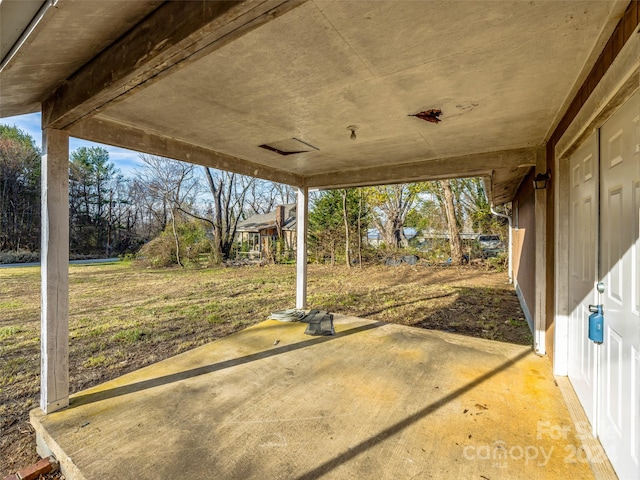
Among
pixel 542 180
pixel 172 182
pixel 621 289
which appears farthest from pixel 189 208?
pixel 621 289

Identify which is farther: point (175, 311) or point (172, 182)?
point (172, 182)

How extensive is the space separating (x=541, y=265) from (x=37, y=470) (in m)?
4.63

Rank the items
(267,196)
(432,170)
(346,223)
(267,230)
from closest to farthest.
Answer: (432,170) → (346,223) → (267,230) → (267,196)

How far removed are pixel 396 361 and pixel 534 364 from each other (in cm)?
142

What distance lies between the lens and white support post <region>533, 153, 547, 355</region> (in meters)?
3.33

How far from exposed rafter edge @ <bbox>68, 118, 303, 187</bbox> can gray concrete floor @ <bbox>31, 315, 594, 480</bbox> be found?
223 centimetres

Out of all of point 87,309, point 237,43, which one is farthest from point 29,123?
point 237,43

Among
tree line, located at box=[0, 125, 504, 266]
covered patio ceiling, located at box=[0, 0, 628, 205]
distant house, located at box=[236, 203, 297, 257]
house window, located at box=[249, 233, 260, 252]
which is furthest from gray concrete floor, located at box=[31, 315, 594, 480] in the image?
house window, located at box=[249, 233, 260, 252]

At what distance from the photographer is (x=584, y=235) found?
2.27 metres

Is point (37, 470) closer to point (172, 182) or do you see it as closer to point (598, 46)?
point (598, 46)

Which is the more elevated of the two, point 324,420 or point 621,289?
point 621,289

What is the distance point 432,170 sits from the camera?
4125mm

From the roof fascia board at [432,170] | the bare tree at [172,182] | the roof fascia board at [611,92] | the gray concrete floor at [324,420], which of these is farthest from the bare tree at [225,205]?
the roof fascia board at [611,92]

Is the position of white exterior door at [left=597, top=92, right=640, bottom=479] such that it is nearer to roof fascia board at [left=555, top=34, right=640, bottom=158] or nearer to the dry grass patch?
roof fascia board at [left=555, top=34, right=640, bottom=158]
